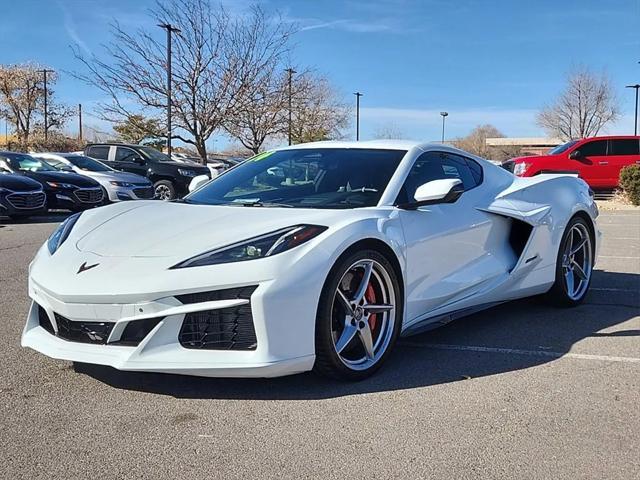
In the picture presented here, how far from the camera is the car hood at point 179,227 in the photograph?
3.36 meters

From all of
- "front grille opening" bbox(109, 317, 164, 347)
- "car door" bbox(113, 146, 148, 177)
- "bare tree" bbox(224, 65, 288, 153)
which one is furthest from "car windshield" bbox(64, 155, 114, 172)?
"front grille opening" bbox(109, 317, 164, 347)

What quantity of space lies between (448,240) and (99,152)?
51.0 feet

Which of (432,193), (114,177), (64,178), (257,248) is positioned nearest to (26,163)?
(64,178)

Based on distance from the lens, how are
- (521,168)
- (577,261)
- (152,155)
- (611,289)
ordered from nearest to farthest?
1. (577,261)
2. (611,289)
3. (152,155)
4. (521,168)

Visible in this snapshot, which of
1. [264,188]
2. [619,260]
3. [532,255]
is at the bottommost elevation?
[619,260]

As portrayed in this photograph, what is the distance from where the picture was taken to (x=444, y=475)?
258cm

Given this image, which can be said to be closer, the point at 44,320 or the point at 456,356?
the point at 44,320

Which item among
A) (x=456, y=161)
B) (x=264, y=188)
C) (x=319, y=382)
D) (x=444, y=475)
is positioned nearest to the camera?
(x=444, y=475)

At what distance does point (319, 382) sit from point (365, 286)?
57 cm

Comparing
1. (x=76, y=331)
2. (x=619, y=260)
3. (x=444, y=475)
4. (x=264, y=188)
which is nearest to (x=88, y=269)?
(x=76, y=331)

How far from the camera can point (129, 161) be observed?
17.4 meters

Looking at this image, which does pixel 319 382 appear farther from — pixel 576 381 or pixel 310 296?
pixel 576 381

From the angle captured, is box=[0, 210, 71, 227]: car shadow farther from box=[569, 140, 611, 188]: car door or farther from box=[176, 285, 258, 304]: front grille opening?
box=[569, 140, 611, 188]: car door

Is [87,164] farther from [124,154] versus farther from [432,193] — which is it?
[432,193]
